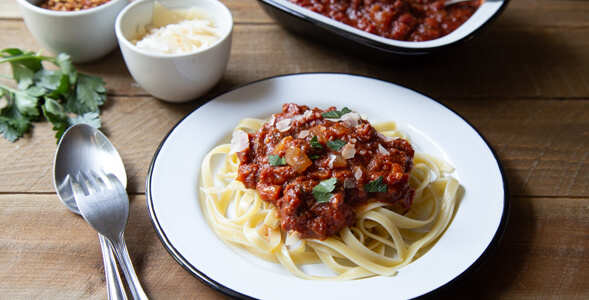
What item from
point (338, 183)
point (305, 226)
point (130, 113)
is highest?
point (338, 183)

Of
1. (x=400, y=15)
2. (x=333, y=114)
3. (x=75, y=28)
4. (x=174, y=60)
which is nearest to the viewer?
(x=333, y=114)

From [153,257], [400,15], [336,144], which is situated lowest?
[153,257]

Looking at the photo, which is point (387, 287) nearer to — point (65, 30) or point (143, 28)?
point (143, 28)

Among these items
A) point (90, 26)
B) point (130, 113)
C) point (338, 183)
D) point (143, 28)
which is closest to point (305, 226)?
point (338, 183)

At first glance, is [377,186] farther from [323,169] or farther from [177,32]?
[177,32]

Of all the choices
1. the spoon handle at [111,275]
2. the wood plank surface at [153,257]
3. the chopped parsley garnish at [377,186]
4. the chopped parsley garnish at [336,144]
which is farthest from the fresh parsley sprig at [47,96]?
the chopped parsley garnish at [377,186]

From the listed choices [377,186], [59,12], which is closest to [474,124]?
[377,186]

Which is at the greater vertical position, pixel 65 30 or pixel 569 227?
pixel 65 30

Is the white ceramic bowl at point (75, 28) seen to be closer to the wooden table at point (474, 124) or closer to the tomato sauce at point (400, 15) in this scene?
the wooden table at point (474, 124)
